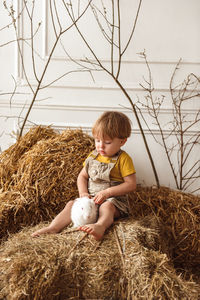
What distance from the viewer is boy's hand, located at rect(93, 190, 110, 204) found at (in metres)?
2.06

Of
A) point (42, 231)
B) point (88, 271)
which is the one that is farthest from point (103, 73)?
point (88, 271)

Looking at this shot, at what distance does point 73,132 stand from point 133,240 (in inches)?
44.6

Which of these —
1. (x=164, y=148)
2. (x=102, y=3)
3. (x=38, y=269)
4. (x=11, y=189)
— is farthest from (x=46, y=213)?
(x=102, y=3)

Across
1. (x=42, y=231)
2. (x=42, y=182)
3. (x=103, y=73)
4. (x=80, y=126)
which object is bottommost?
(x=42, y=231)

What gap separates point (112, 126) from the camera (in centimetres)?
210

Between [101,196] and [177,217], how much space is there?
689 mm

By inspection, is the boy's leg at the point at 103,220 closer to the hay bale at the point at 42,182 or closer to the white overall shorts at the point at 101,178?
the white overall shorts at the point at 101,178

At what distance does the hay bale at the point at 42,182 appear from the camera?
87.5 inches

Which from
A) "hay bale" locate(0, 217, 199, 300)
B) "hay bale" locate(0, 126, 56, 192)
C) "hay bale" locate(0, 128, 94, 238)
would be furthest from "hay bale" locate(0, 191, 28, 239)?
"hay bale" locate(0, 217, 199, 300)

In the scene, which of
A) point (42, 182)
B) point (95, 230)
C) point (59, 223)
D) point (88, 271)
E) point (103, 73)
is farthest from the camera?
point (103, 73)

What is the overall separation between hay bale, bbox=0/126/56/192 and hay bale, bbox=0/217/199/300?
0.73 metres

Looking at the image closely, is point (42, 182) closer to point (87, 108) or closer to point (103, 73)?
point (87, 108)

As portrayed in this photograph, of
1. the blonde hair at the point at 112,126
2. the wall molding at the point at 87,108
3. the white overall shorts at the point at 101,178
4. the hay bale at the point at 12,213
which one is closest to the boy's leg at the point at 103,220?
the white overall shorts at the point at 101,178

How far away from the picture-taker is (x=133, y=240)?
1.75 meters
